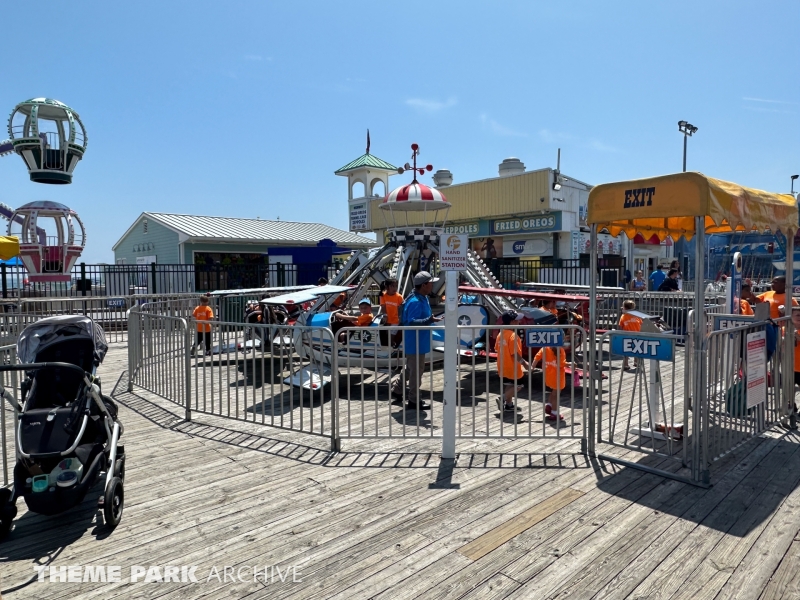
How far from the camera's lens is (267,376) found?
32.4 feet

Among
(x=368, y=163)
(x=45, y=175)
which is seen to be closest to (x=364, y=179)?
(x=368, y=163)

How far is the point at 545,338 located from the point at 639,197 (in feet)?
5.37

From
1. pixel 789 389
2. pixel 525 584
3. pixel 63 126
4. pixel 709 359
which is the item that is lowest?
pixel 525 584

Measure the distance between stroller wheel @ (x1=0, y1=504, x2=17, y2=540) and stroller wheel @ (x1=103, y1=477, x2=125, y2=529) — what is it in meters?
0.62

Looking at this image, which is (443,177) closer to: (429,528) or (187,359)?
(187,359)

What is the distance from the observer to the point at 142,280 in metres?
26.0

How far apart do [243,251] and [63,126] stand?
1356cm

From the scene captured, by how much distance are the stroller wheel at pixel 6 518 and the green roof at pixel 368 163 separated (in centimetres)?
2805

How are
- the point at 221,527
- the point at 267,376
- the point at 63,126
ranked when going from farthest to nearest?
the point at 63,126
the point at 267,376
the point at 221,527

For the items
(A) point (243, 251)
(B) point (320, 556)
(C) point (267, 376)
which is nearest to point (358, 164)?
(A) point (243, 251)

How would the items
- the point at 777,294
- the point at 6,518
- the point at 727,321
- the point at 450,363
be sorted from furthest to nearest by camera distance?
the point at 777,294
the point at 727,321
the point at 450,363
the point at 6,518

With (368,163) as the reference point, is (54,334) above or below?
below

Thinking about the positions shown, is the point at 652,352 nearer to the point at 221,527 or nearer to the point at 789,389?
the point at 789,389

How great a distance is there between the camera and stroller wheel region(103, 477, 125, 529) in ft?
12.9
